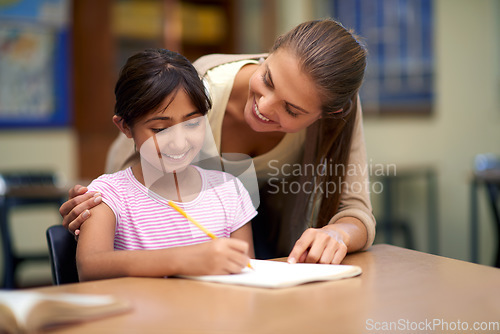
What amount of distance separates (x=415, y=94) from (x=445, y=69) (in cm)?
25

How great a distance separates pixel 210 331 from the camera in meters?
0.56

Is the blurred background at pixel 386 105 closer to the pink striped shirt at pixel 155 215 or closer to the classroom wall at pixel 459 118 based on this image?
the classroom wall at pixel 459 118

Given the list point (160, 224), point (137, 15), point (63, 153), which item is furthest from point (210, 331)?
point (137, 15)

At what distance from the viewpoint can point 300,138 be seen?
4.37 ft

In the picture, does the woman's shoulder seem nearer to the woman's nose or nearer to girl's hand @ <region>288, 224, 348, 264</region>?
the woman's nose

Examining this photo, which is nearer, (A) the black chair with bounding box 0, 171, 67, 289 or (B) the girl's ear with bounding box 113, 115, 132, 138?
(B) the girl's ear with bounding box 113, 115, 132, 138

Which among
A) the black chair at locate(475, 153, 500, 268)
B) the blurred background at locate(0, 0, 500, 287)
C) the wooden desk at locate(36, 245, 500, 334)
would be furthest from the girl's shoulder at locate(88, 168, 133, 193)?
the blurred background at locate(0, 0, 500, 287)

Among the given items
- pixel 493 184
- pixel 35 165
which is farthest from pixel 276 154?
pixel 35 165

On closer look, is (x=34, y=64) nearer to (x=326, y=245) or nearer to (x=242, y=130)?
(x=242, y=130)

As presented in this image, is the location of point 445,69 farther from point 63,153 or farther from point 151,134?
point 151,134

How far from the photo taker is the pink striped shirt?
3.11ft

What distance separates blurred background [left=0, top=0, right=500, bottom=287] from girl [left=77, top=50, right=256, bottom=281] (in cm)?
258

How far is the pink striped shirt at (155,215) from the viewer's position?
3.11ft

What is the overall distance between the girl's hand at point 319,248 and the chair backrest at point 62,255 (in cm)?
39
